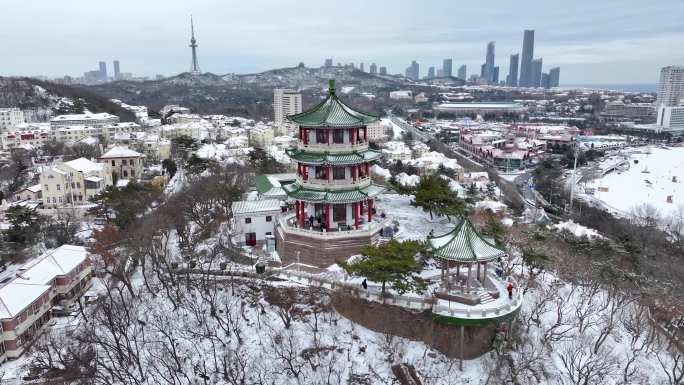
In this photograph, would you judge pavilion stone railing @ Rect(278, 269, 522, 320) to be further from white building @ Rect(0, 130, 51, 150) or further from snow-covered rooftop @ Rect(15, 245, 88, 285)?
white building @ Rect(0, 130, 51, 150)

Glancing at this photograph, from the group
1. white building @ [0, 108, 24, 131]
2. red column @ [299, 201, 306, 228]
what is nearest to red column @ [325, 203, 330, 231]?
red column @ [299, 201, 306, 228]

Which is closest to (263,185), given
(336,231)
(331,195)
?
(331,195)

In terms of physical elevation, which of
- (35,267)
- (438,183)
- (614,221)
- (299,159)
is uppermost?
(299,159)

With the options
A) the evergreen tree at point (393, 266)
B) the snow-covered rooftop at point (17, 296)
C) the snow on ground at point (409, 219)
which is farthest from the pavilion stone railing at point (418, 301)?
the snow-covered rooftop at point (17, 296)

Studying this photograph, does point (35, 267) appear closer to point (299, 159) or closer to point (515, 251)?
point (299, 159)

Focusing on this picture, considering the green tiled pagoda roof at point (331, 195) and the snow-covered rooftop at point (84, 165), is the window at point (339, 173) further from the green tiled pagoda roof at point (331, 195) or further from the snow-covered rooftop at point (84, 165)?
the snow-covered rooftop at point (84, 165)

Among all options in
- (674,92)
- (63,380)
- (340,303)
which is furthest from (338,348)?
(674,92)
